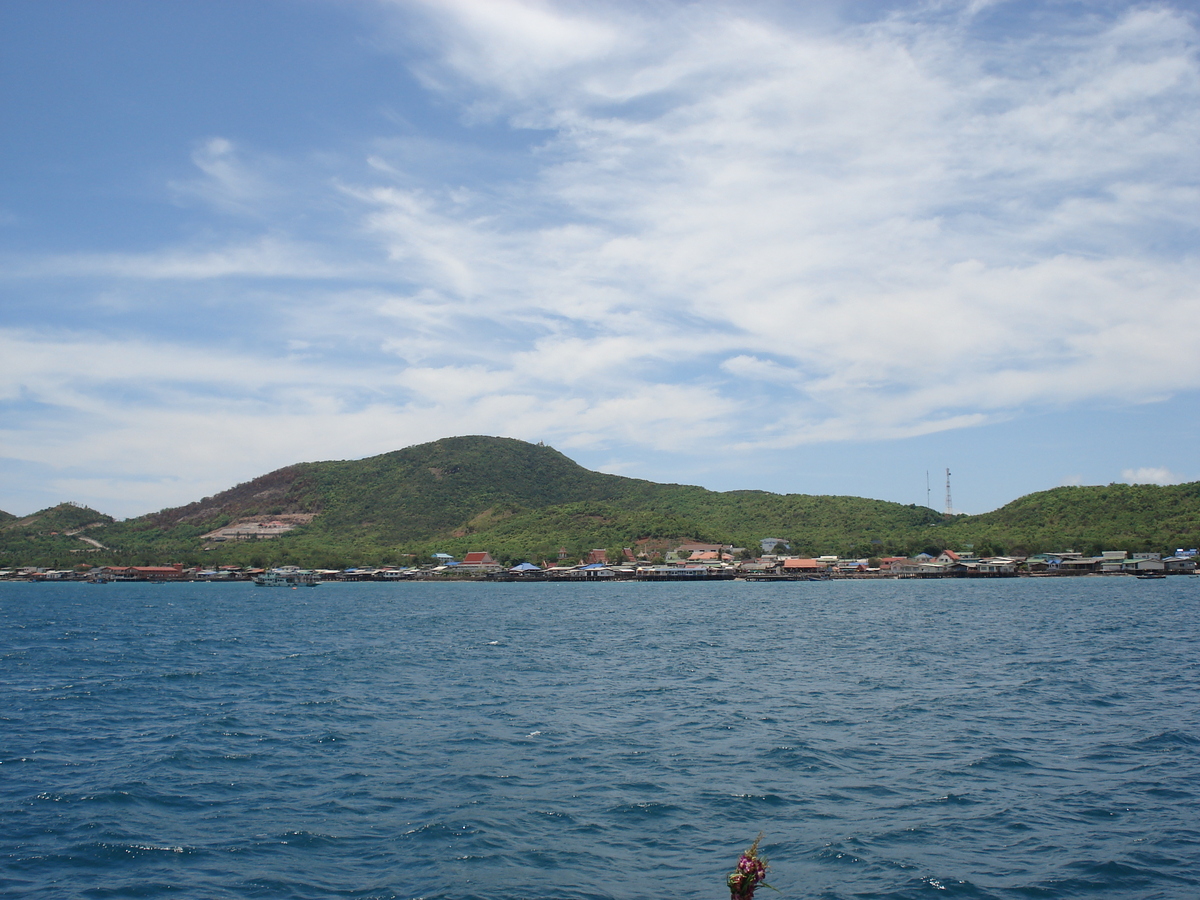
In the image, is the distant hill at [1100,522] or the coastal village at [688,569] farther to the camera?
the distant hill at [1100,522]

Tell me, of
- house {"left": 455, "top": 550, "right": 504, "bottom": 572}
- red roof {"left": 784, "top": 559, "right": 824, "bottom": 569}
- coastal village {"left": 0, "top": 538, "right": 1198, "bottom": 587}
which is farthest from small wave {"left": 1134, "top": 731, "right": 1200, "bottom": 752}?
house {"left": 455, "top": 550, "right": 504, "bottom": 572}

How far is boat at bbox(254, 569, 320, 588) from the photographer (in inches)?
6029

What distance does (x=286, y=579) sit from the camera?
15375 centimetres

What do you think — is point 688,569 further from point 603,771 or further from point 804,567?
point 603,771

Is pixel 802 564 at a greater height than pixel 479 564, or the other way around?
pixel 802 564

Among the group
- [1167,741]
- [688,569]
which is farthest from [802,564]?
[1167,741]

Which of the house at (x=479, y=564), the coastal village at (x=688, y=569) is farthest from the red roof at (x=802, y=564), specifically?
the house at (x=479, y=564)

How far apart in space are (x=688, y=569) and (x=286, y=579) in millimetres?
76434

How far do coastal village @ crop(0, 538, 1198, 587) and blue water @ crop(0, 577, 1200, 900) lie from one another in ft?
337

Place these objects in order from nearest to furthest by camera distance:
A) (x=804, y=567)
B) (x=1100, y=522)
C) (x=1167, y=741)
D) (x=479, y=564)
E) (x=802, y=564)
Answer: (x=1167, y=741), (x=804, y=567), (x=802, y=564), (x=1100, y=522), (x=479, y=564)

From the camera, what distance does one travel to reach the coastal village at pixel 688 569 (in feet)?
456

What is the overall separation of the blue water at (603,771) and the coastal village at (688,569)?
103 m

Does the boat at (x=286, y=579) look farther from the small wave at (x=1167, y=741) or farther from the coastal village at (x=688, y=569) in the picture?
the small wave at (x=1167, y=741)

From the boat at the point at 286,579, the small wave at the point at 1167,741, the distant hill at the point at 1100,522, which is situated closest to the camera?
the small wave at the point at 1167,741
